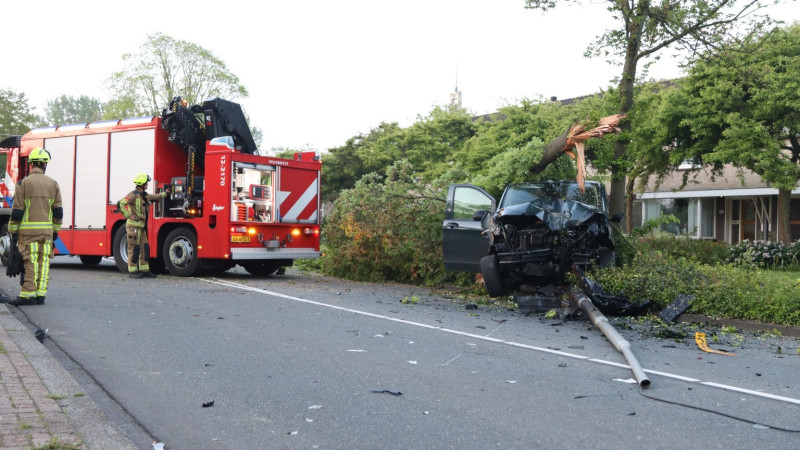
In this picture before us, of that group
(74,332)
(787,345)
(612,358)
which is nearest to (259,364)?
(74,332)

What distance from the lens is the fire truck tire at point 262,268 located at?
15.3 meters

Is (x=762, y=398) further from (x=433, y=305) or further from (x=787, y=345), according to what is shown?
(x=433, y=305)

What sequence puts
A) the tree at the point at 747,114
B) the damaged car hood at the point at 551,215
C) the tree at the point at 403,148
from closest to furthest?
the damaged car hood at the point at 551,215 → the tree at the point at 747,114 → the tree at the point at 403,148

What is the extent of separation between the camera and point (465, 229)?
36.4ft

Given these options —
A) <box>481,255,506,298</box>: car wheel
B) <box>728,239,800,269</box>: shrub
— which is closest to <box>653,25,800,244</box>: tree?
<box>728,239,800,269</box>: shrub

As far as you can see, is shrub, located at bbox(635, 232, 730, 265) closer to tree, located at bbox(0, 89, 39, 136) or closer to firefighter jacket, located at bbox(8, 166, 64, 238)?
firefighter jacket, located at bbox(8, 166, 64, 238)

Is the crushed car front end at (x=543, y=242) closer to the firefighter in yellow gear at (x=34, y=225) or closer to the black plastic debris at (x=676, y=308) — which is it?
the black plastic debris at (x=676, y=308)

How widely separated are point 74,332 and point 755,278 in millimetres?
8292

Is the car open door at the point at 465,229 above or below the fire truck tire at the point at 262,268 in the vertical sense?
above

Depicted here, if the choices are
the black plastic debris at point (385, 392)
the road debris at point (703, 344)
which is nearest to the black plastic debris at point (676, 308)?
the road debris at point (703, 344)

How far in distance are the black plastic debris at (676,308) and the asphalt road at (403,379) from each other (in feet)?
2.75

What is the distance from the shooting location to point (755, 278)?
30.9ft

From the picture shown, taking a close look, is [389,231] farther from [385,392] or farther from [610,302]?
[385,392]

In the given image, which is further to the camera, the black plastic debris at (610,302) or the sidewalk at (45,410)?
the black plastic debris at (610,302)
